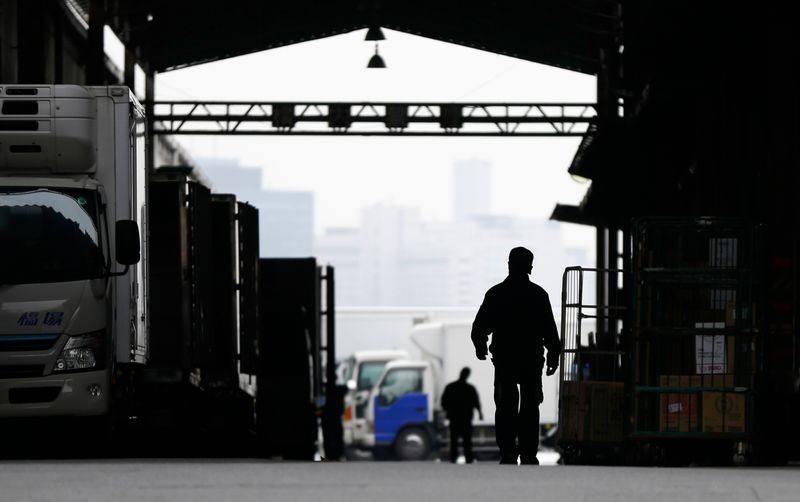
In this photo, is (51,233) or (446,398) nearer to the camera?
(51,233)

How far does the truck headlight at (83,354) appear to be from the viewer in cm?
1404

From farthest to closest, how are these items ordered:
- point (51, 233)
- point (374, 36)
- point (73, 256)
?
point (374, 36) → point (51, 233) → point (73, 256)

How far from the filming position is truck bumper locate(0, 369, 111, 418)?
551 inches

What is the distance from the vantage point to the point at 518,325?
13.8 metres

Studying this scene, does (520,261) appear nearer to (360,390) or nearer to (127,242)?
(127,242)

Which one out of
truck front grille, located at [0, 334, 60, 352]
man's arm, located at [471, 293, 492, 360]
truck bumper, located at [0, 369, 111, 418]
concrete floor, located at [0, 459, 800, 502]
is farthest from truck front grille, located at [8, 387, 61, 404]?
man's arm, located at [471, 293, 492, 360]

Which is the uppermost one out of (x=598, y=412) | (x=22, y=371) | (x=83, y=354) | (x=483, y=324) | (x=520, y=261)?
(x=520, y=261)

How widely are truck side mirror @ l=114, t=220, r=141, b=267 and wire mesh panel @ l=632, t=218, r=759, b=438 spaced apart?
4.42 meters

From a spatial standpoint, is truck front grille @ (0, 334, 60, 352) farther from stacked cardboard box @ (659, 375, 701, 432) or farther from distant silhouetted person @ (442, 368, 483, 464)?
distant silhouetted person @ (442, 368, 483, 464)

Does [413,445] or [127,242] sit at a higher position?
[127,242]

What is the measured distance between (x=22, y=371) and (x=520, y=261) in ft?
13.9

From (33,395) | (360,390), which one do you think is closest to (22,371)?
(33,395)

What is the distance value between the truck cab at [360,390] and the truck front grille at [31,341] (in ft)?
87.7

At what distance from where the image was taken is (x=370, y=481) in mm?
10367
